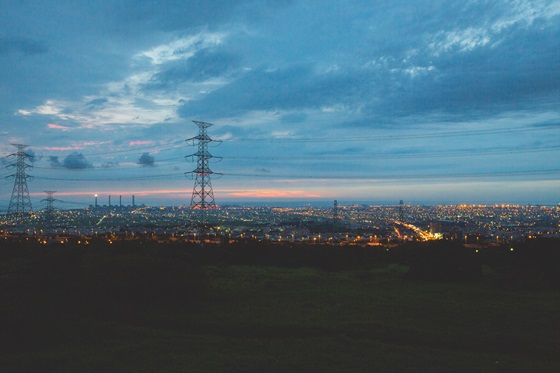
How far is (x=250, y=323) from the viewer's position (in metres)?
14.1

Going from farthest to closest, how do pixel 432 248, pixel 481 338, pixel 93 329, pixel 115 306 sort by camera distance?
pixel 432 248
pixel 115 306
pixel 93 329
pixel 481 338

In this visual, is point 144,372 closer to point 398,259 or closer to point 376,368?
point 376,368

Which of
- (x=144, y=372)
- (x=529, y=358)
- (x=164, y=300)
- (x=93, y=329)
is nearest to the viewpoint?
(x=144, y=372)

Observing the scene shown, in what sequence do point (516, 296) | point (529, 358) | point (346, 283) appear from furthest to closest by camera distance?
point (346, 283), point (516, 296), point (529, 358)

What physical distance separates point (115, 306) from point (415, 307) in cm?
1120

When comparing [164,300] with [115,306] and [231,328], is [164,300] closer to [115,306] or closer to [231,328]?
[115,306]

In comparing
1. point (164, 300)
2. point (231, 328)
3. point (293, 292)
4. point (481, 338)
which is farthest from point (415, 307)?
point (164, 300)

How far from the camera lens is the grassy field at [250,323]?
10109 millimetres

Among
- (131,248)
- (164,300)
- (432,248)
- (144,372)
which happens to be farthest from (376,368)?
(131,248)

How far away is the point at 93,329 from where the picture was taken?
13.1 meters

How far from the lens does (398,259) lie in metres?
37.2

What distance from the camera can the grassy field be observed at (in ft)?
33.2

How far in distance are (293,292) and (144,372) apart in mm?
11560

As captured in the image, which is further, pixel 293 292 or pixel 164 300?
pixel 293 292
